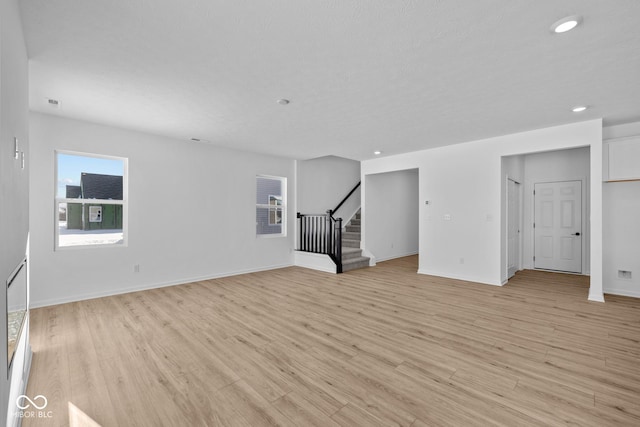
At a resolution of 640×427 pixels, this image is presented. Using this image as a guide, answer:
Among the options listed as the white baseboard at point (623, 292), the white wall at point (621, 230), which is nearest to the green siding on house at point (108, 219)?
the white wall at point (621, 230)

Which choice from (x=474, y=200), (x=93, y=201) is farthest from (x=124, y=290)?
(x=474, y=200)

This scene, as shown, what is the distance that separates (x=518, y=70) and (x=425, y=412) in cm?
309

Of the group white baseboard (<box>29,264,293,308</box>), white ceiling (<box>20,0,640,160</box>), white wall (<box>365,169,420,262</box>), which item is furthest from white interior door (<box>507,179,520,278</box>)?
white baseboard (<box>29,264,293,308</box>)

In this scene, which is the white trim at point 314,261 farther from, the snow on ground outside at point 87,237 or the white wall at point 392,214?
the snow on ground outside at point 87,237

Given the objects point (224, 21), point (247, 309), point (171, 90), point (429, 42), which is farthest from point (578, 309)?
point (171, 90)

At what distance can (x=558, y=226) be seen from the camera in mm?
5945

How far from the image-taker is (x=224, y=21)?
2047 mm

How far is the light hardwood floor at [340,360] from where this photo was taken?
1.83 meters

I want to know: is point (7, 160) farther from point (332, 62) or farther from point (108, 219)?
point (108, 219)

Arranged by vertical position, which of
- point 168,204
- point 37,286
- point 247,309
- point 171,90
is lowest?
point 247,309

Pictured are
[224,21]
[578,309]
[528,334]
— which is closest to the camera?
[224,21]

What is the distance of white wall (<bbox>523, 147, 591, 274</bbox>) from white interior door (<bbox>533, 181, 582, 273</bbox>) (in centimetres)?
8

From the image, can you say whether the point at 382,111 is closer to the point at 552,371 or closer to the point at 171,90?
the point at 171,90

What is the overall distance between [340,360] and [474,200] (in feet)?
14.2
